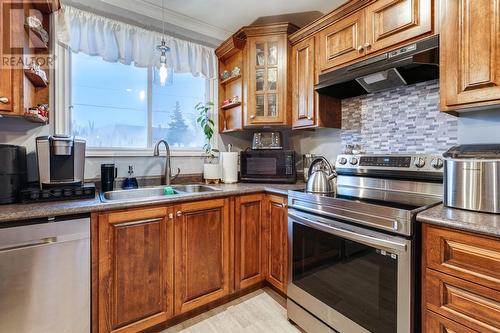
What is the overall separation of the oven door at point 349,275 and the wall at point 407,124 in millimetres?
898

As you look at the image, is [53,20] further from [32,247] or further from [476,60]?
[476,60]

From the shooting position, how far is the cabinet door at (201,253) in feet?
5.71

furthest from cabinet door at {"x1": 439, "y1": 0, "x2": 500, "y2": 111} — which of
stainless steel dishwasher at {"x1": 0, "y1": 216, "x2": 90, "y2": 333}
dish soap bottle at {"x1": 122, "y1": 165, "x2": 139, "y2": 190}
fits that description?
dish soap bottle at {"x1": 122, "y1": 165, "x2": 139, "y2": 190}

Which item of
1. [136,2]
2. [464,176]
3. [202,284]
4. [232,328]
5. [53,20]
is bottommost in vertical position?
[232,328]

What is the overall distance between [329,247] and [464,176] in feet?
2.57

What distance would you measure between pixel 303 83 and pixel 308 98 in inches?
5.9

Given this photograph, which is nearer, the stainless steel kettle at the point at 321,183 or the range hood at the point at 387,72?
the range hood at the point at 387,72

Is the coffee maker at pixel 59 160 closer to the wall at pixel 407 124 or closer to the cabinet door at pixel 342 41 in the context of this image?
the cabinet door at pixel 342 41

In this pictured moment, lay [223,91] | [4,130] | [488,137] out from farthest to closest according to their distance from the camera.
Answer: [223,91] < [4,130] < [488,137]

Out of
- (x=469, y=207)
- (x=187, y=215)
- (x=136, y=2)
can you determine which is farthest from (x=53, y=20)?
(x=469, y=207)

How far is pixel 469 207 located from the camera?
1.18 meters

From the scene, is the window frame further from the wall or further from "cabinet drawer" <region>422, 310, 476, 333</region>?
"cabinet drawer" <region>422, 310, 476, 333</region>

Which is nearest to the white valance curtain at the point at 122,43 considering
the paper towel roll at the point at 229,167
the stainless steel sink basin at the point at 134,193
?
the paper towel roll at the point at 229,167

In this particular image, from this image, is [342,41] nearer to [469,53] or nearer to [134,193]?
[469,53]
